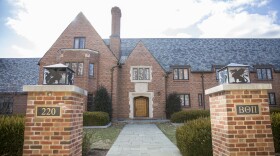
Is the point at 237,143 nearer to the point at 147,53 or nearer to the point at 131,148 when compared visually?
the point at 131,148

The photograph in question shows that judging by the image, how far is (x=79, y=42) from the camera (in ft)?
63.7

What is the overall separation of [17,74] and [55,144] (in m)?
23.9

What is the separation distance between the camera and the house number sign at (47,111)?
379 cm

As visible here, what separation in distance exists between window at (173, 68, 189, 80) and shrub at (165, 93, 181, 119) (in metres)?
2.52

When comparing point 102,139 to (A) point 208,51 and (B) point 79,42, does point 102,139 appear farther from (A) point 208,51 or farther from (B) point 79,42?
(A) point 208,51

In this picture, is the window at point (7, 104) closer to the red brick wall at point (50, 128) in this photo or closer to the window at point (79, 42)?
the window at point (79, 42)

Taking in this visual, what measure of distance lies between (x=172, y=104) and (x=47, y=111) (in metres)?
16.2

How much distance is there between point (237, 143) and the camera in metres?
3.73

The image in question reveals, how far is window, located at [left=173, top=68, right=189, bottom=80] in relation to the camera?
21.2 metres

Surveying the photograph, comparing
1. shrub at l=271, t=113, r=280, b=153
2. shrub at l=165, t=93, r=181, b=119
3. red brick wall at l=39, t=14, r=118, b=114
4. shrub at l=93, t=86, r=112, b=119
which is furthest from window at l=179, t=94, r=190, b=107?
shrub at l=271, t=113, r=280, b=153

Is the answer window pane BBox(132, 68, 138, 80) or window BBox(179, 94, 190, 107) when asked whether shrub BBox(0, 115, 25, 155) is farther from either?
window BBox(179, 94, 190, 107)

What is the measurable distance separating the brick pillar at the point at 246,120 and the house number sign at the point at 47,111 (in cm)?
328

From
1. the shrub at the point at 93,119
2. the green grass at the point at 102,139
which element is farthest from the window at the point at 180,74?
the green grass at the point at 102,139

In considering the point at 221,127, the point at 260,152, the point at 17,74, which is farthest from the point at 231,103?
the point at 17,74
